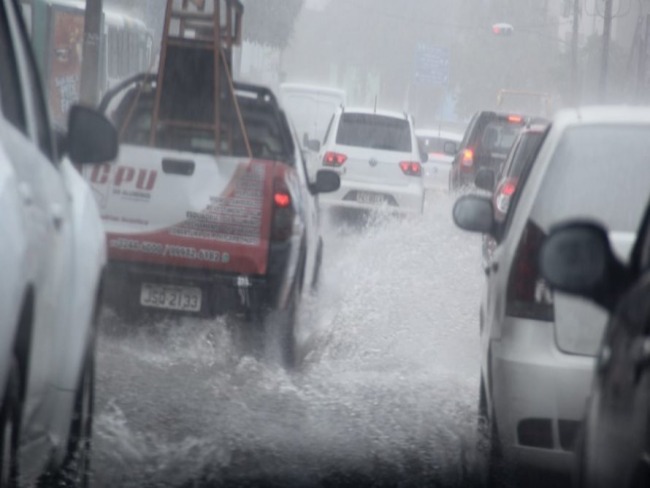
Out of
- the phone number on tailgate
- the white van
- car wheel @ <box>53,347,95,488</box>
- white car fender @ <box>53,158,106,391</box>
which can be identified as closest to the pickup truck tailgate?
the phone number on tailgate

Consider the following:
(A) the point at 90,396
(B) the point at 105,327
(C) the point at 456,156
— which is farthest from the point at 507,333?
(C) the point at 456,156

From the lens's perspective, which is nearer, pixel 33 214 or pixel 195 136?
pixel 33 214

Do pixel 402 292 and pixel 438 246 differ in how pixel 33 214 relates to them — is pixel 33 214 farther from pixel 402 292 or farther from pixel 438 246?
pixel 438 246

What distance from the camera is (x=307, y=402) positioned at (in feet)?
29.1

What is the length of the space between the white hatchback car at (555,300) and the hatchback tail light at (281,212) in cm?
288

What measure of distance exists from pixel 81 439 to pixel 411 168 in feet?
51.1

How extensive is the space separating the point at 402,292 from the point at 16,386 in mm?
10268

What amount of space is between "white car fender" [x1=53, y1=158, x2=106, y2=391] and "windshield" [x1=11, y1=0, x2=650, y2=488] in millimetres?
16

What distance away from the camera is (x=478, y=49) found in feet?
314

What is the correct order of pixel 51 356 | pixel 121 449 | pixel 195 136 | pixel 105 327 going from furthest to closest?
1. pixel 195 136
2. pixel 105 327
3. pixel 121 449
4. pixel 51 356

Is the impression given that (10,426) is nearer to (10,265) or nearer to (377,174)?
(10,265)

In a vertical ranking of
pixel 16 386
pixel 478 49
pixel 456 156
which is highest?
pixel 16 386

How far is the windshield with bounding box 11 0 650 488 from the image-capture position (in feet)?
14.3

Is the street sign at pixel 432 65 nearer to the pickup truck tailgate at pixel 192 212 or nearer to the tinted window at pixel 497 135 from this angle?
the tinted window at pixel 497 135
